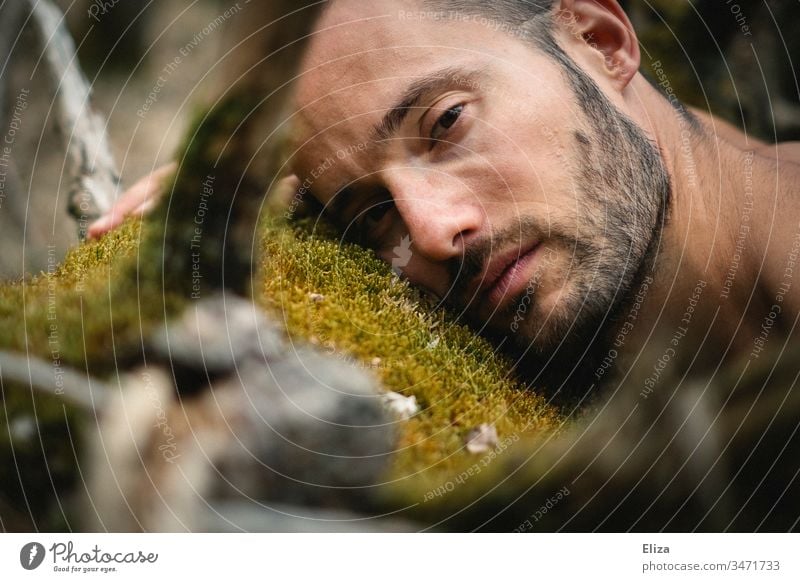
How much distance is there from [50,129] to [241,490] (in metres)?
1.22

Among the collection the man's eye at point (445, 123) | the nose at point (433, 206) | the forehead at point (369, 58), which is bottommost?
the nose at point (433, 206)

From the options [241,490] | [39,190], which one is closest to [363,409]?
[241,490]

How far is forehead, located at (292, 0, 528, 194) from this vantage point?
194 cm

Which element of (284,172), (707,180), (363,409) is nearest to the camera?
(363,409)

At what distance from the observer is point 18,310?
1965mm

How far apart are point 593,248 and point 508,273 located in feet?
0.89

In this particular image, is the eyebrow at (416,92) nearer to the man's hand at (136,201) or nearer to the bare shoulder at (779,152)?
the man's hand at (136,201)

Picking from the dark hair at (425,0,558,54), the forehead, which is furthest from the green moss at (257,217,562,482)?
the dark hair at (425,0,558,54)

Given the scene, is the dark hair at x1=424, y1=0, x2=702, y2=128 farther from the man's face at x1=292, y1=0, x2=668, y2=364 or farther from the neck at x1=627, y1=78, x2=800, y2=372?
the neck at x1=627, y1=78, x2=800, y2=372

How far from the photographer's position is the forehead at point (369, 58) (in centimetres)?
194

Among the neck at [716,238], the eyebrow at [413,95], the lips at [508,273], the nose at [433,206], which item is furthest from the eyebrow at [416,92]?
the neck at [716,238]

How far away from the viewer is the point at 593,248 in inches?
81.0

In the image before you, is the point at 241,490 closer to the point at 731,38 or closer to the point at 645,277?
the point at 645,277

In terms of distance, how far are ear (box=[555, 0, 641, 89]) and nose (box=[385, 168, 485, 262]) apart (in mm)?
584
